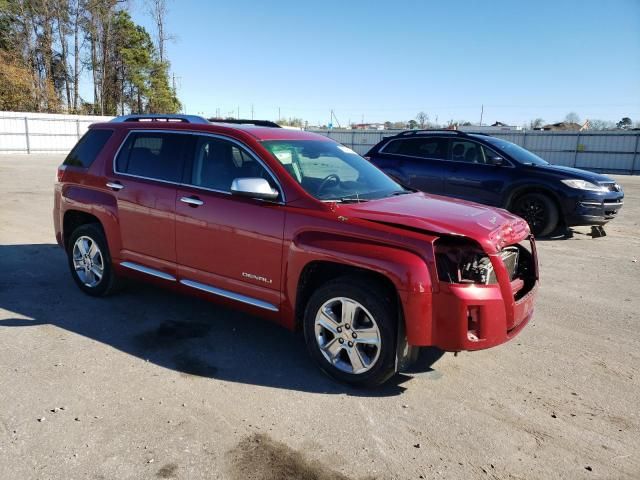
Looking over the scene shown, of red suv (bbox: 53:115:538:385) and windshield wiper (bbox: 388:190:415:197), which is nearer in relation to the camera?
red suv (bbox: 53:115:538:385)

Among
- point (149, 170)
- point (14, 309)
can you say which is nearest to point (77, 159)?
point (149, 170)

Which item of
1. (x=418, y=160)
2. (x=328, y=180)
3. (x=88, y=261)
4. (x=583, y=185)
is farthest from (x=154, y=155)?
(x=583, y=185)

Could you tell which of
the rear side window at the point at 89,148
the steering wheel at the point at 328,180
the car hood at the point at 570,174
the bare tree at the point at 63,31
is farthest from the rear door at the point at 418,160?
the bare tree at the point at 63,31

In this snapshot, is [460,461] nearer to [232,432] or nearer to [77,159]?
[232,432]

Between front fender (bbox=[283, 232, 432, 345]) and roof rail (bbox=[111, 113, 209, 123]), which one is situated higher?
roof rail (bbox=[111, 113, 209, 123])

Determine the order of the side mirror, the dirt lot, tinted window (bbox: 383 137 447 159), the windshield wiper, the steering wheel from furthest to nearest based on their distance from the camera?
1. tinted window (bbox: 383 137 447 159)
2. the windshield wiper
3. the steering wheel
4. the side mirror
5. the dirt lot

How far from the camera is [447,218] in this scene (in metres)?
3.66

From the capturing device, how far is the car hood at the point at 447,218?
343 centimetres

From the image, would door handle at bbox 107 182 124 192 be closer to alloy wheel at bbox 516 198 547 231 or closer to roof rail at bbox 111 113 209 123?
roof rail at bbox 111 113 209 123

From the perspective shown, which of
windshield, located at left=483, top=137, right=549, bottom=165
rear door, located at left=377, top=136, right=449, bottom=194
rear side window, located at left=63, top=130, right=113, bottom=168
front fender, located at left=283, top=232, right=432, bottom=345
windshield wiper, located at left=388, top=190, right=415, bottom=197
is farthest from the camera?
rear door, located at left=377, top=136, right=449, bottom=194

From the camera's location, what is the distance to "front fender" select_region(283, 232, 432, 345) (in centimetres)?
329

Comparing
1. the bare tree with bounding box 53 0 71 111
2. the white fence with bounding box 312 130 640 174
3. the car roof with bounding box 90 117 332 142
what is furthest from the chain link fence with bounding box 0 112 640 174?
the car roof with bounding box 90 117 332 142

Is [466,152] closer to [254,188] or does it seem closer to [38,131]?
[254,188]

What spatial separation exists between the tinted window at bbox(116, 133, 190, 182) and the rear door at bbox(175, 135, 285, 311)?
7.7 inches
